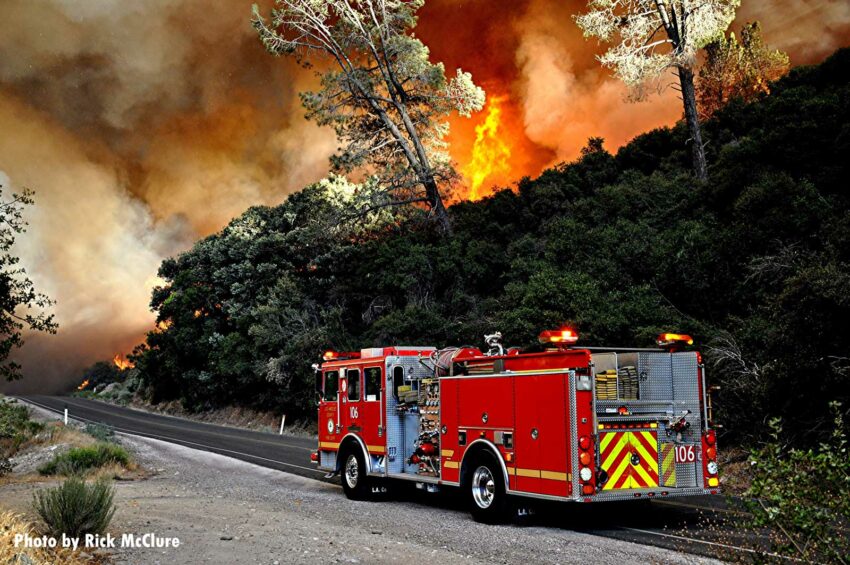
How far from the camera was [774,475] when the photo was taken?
214 inches

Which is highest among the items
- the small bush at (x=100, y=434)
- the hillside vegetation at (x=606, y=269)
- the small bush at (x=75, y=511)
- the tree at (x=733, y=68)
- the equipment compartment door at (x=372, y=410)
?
the tree at (x=733, y=68)

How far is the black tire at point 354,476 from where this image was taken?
14.9 meters

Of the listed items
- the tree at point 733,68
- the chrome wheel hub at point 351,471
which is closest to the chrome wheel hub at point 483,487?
the chrome wheel hub at point 351,471

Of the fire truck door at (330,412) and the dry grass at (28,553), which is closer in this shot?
the dry grass at (28,553)

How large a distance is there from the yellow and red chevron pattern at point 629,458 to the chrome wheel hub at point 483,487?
77.0 inches

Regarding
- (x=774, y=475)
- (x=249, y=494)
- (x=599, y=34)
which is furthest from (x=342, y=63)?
(x=774, y=475)

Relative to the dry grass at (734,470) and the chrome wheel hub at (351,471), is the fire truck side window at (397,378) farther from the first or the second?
the dry grass at (734,470)

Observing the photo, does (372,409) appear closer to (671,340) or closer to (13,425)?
(671,340)

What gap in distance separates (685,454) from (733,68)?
51.8 meters

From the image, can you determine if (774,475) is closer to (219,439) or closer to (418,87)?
(219,439)

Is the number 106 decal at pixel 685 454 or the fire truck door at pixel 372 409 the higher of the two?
the fire truck door at pixel 372 409

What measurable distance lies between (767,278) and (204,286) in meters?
38.5

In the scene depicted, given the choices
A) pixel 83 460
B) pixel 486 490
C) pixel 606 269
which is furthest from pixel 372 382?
pixel 606 269

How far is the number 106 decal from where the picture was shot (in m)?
11.2
